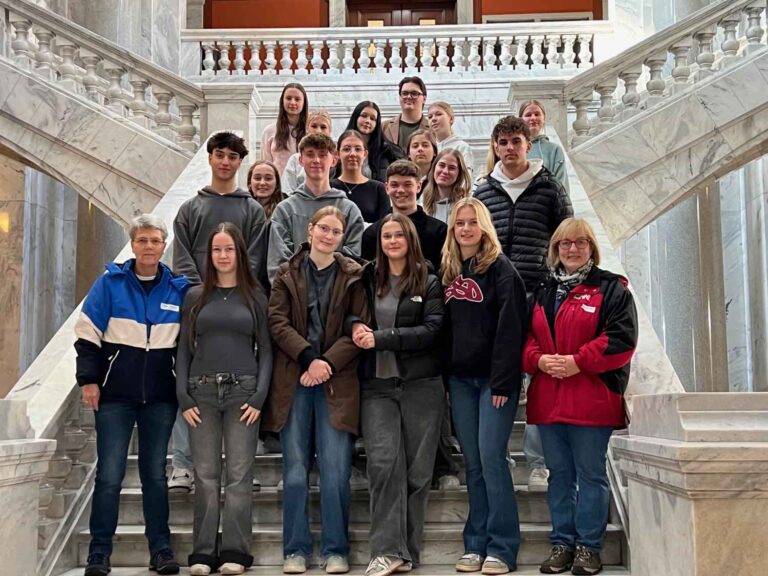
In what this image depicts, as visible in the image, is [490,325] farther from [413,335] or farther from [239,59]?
[239,59]

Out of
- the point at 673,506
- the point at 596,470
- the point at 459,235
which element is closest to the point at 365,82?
the point at 459,235

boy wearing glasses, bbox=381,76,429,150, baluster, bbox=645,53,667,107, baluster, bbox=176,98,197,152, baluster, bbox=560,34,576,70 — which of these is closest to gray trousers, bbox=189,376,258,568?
boy wearing glasses, bbox=381,76,429,150

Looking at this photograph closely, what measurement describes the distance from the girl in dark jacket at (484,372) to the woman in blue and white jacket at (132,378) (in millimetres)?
1408

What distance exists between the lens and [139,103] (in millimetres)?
9469

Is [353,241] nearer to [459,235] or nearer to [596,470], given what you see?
[459,235]

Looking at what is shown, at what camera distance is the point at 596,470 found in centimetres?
484

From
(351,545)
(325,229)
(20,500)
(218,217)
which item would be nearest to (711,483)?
(351,545)

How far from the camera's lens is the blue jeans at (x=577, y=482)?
4805 mm

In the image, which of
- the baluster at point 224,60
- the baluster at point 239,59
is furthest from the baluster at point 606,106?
the baluster at point 224,60

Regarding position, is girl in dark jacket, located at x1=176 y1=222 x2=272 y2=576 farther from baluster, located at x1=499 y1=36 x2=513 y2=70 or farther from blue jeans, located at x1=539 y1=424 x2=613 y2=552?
baluster, located at x1=499 y1=36 x2=513 y2=70

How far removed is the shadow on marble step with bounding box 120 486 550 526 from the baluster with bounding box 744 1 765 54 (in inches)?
206

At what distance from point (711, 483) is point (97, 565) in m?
3.02

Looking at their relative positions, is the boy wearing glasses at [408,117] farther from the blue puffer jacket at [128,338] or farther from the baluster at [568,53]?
the baluster at [568,53]

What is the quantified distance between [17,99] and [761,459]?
314 inches
